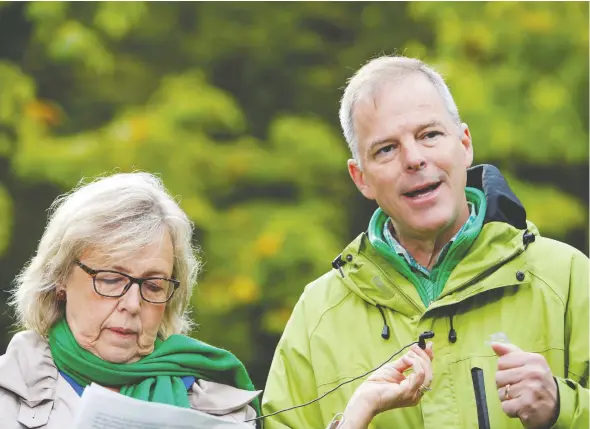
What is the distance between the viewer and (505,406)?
2879 mm

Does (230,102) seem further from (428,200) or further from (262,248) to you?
(428,200)

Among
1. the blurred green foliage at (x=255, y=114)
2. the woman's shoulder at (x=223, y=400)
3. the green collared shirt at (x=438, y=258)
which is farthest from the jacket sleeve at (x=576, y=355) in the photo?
the blurred green foliage at (x=255, y=114)

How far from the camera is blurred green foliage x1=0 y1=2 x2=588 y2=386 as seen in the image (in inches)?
309

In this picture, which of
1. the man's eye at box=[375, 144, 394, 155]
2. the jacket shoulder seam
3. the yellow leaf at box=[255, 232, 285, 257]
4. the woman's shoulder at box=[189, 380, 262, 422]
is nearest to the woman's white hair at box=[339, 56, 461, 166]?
the man's eye at box=[375, 144, 394, 155]

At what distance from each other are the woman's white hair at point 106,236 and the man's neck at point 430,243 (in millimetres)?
697

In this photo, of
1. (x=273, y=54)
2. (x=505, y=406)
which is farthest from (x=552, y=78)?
(x=505, y=406)

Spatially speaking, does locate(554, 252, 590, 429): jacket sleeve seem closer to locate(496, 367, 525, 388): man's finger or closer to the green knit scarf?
locate(496, 367, 525, 388): man's finger

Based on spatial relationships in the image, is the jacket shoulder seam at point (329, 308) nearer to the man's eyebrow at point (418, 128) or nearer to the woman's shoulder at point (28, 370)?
the man's eyebrow at point (418, 128)

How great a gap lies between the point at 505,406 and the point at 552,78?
17.6ft

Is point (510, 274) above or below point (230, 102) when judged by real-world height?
below

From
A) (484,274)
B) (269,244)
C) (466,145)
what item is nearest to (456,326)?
(484,274)

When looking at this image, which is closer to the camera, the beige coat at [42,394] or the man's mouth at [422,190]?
the beige coat at [42,394]

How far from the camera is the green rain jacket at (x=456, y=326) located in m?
3.10

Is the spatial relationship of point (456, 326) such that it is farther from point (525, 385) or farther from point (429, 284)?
point (525, 385)
